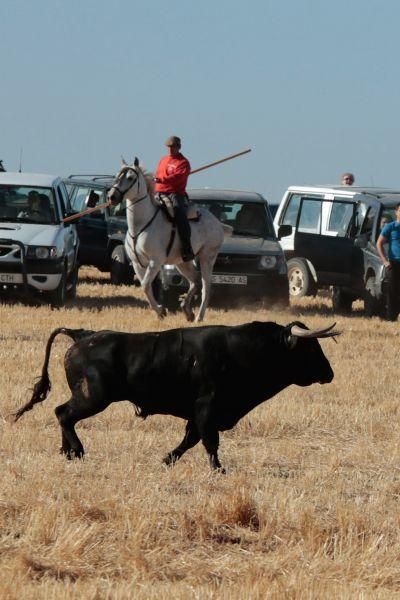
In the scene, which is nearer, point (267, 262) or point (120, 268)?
point (267, 262)

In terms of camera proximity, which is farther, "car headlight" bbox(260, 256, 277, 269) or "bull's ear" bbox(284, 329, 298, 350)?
"car headlight" bbox(260, 256, 277, 269)

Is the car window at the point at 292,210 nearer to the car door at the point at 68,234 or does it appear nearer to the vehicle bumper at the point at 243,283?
the vehicle bumper at the point at 243,283

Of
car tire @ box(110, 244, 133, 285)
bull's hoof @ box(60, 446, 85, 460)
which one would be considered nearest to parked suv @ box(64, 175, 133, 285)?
car tire @ box(110, 244, 133, 285)

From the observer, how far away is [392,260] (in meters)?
21.9

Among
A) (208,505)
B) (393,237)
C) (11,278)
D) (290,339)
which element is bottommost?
(11,278)

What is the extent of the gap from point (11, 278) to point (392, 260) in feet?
16.8

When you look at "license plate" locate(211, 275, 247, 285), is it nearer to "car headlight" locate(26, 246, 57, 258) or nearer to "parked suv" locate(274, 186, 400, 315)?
"parked suv" locate(274, 186, 400, 315)

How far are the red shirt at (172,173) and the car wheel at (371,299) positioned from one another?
293 centimetres

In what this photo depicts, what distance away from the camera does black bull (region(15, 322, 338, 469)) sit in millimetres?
9984

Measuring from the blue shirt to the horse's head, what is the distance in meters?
3.20

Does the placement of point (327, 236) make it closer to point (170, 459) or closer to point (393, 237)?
point (393, 237)

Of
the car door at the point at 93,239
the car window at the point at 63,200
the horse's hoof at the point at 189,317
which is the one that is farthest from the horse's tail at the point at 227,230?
the car door at the point at 93,239

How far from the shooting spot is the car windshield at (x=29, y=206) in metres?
23.9

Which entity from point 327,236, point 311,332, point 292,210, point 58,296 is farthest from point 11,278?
point 311,332
